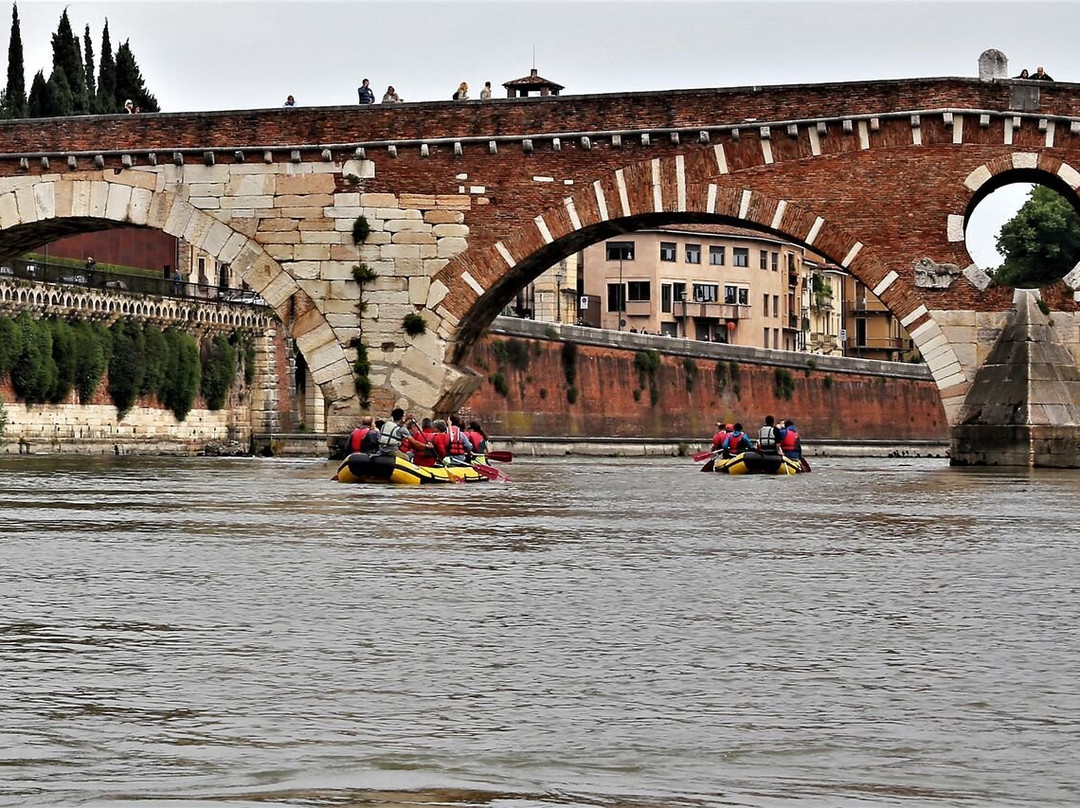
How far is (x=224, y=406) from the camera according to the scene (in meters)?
69.1

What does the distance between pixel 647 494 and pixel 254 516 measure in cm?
829

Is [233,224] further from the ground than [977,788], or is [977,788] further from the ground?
[233,224]

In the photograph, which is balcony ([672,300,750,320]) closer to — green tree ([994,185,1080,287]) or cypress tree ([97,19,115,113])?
green tree ([994,185,1080,287])

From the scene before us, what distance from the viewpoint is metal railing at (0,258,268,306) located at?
58.0 meters

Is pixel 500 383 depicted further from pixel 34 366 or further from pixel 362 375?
pixel 362 375

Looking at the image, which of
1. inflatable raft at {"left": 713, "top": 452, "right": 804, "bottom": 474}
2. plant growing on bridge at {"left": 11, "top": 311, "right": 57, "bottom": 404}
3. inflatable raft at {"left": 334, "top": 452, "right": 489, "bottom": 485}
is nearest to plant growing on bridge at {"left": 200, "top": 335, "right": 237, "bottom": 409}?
plant growing on bridge at {"left": 11, "top": 311, "right": 57, "bottom": 404}

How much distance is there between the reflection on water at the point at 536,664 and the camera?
6.92m

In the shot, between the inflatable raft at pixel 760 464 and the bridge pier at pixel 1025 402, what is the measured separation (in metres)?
3.15

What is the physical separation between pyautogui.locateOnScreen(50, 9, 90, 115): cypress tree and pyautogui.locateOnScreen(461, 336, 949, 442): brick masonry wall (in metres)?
17.6

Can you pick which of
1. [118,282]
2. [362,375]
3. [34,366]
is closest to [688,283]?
[118,282]

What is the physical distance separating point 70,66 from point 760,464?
43.4 meters

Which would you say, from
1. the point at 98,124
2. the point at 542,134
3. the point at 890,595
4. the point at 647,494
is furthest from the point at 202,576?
the point at 98,124

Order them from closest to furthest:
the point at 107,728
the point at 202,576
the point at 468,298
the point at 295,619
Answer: the point at 107,728, the point at 295,619, the point at 202,576, the point at 468,298

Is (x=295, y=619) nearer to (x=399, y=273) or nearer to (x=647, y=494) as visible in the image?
(x=647, y=494)
